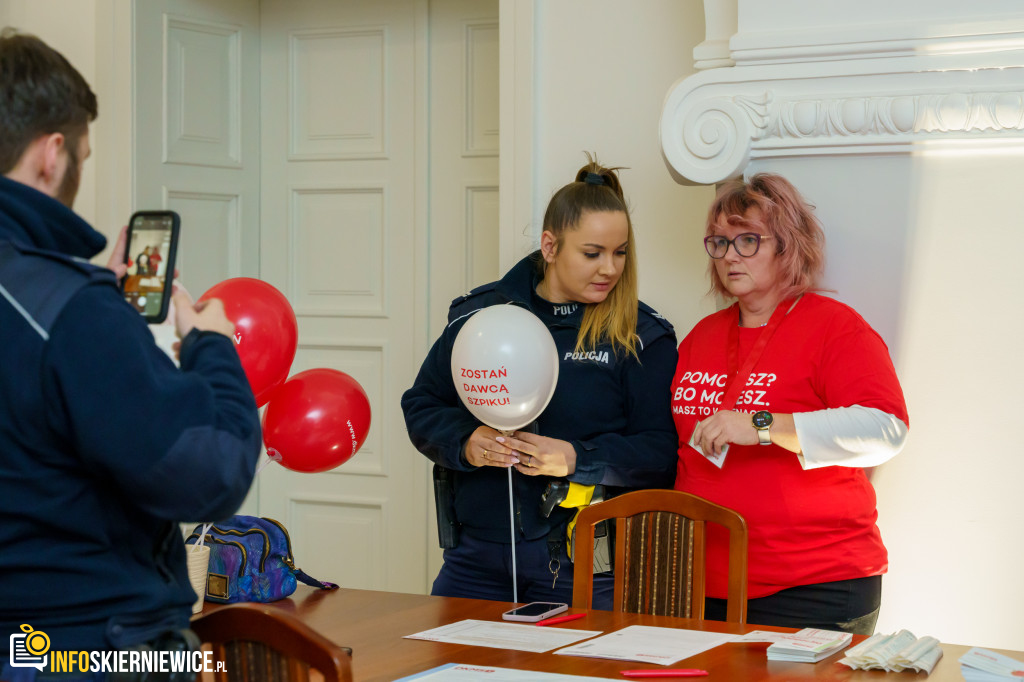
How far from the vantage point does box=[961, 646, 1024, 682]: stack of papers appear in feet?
5.20

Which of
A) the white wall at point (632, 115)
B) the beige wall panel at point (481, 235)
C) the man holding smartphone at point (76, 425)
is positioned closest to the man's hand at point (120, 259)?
the man holding smartphone at point (76, 425)

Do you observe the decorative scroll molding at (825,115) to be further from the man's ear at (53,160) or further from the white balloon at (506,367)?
the man's ear at (53,160)

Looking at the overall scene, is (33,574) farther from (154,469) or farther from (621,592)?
(621,592)

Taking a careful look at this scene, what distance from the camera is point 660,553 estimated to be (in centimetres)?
227

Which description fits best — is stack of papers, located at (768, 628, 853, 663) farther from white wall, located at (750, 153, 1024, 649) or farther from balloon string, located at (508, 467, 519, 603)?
white wall, located at (750, 153, 1024, 649)

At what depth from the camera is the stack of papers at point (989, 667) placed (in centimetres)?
158

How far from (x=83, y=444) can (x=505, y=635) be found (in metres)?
1.00

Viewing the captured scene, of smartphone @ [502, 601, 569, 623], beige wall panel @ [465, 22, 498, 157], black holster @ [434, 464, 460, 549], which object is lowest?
smartphone @ [502, 601, 569, 623]

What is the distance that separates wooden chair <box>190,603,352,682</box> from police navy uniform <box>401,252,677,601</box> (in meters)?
1.21

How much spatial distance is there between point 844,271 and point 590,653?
134cm

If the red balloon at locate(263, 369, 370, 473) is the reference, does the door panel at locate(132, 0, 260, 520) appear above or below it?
above

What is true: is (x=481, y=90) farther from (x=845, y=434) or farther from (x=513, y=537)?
(x=845, y=434)

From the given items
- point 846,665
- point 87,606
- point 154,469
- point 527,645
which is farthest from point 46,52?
point 846,665

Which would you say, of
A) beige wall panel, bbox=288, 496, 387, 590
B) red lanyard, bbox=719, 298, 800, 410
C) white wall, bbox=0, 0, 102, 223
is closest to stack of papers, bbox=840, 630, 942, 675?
red lanyard, bbox=719, 298, 800, 410
